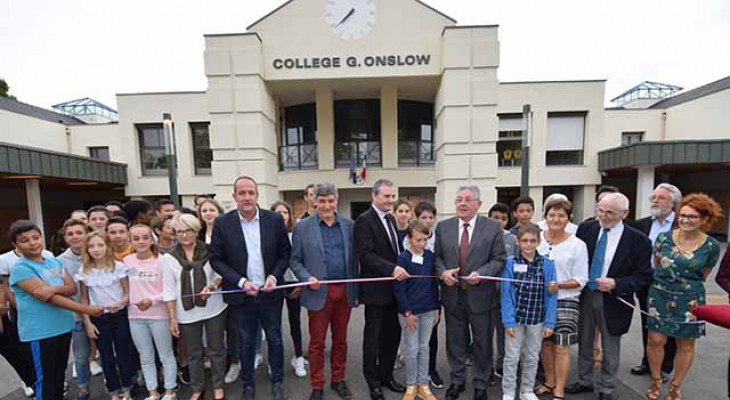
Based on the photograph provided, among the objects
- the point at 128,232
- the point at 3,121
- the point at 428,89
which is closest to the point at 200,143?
the point at 3,121

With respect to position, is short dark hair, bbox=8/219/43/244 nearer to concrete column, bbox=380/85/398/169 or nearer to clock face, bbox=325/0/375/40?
clock face, bbox=325/0/375/40

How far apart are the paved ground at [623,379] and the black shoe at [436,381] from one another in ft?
0.23

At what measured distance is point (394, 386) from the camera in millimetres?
3312

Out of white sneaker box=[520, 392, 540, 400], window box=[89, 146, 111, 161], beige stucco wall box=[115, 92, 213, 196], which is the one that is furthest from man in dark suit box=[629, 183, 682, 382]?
window box=[89, 146, 111, 161]

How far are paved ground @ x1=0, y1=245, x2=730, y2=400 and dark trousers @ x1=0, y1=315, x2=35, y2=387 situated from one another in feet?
1.57

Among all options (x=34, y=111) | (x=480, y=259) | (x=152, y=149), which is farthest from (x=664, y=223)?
(x=34, y=111)

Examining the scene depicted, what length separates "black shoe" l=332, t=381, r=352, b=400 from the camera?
3203mm

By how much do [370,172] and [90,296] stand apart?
32.2ft

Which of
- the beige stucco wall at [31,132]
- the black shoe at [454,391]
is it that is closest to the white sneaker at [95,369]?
the black shoe at [454,391]

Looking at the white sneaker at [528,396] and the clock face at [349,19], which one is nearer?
the white sneaker at [528,396]

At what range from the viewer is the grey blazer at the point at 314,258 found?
122 inches

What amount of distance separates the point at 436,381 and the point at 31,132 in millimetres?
19033

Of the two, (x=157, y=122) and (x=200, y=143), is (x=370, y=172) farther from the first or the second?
(x=157, y=122)

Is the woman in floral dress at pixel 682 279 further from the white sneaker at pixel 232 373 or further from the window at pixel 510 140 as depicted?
the window at pixel 510 140
